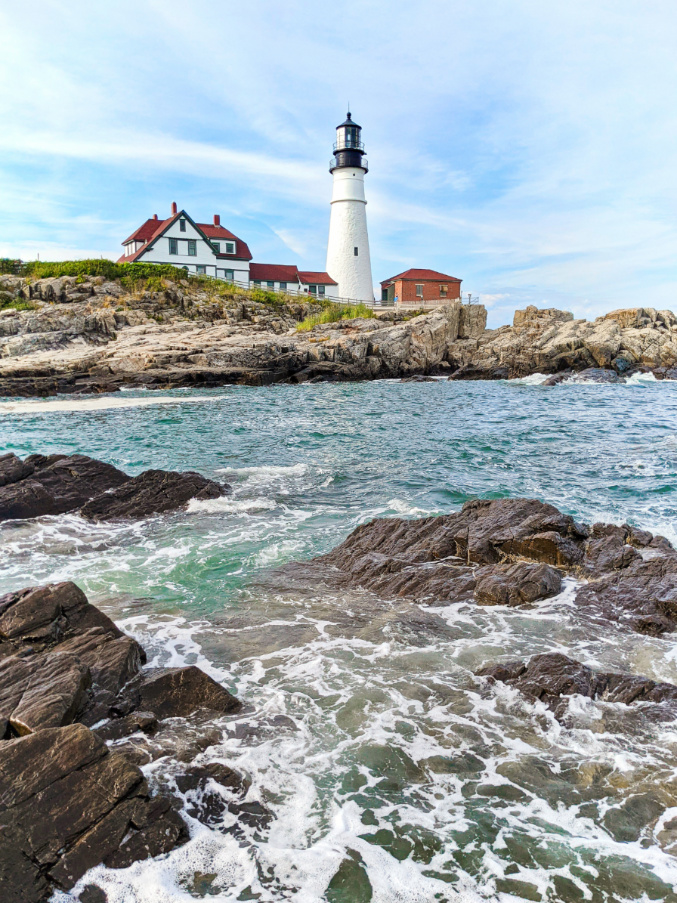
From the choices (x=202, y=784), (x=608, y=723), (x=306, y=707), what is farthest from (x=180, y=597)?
(x=608, y=723)

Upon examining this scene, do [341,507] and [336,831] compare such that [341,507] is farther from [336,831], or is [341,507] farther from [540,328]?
[540,328]

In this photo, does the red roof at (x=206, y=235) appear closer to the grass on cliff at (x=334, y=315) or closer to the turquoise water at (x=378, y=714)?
the grass on cliff at (x=334, y=315)

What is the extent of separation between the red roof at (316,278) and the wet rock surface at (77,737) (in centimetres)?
6181

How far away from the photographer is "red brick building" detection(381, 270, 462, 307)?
68.4 m

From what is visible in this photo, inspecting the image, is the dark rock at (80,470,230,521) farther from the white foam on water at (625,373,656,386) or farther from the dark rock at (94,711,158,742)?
the white foam on water at (625,373,656,386)

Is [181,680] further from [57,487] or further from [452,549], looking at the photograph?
[57,487]

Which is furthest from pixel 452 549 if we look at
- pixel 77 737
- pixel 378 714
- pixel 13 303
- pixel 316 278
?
pixel 316 278

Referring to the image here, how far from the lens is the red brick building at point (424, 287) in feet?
225

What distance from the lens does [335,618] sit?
683 centimetres

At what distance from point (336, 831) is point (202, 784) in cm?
99

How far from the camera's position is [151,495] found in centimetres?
1158

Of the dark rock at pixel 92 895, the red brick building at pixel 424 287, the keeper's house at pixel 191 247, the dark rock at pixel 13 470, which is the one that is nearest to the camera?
the dark rock at pixel 92 895

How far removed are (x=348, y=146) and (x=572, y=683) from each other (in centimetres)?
6333

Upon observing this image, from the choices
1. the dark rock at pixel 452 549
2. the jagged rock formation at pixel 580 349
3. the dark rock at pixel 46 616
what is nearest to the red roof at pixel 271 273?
the jagged rock formation at pixel 580 349
